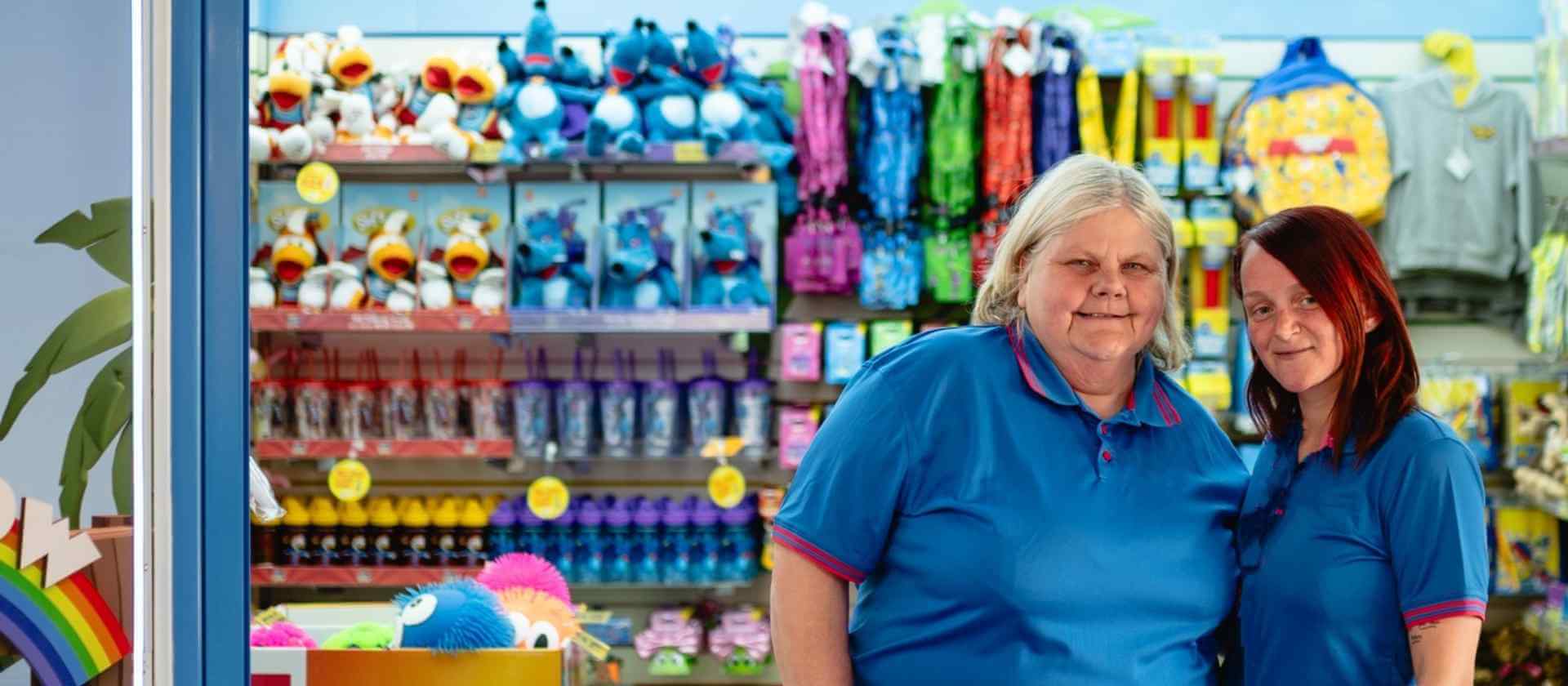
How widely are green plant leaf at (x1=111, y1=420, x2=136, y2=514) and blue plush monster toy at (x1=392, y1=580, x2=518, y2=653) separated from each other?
959 millimetres

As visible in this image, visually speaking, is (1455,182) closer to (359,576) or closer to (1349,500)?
(1349,500)

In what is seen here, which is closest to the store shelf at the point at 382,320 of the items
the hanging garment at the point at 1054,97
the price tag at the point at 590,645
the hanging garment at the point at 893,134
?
the hanging garment at the point at 893,134

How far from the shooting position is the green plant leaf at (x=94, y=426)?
153 cm

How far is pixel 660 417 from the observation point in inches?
193

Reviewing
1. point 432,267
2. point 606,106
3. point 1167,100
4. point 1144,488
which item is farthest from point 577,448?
point 1144,488

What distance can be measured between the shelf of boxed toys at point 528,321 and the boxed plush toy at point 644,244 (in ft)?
0.20

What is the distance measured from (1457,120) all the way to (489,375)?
146 inches

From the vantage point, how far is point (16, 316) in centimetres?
149

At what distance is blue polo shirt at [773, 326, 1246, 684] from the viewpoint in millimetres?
1764

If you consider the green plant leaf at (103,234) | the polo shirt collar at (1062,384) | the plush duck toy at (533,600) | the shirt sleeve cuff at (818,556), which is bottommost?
the plush duck toy at (533,600)

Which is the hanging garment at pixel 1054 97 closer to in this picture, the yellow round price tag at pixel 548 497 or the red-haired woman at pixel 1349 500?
the yellow round price tag at pixel 548 497

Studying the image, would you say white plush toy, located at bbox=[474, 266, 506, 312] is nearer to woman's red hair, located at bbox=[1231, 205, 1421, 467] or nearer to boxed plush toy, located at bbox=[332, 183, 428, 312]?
boxed plush toy, located at bbox=[332, 183, 428, 312]

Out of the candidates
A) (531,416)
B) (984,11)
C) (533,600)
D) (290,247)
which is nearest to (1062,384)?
(533,600)

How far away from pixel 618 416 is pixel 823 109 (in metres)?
1.32
